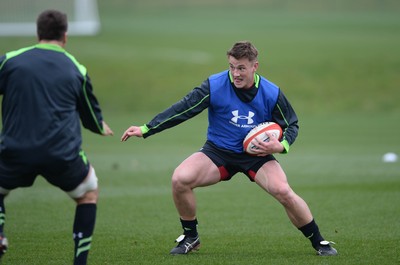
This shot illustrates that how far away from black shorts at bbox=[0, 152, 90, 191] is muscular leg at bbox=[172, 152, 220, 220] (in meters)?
1.72

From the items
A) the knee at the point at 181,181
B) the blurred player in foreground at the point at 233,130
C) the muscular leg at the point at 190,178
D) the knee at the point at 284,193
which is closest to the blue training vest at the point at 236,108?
the blurred player in foreground at the point at 233,130

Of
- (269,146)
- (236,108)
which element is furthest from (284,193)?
(236,108)

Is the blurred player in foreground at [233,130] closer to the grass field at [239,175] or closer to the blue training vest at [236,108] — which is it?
the blue training vest at [236,108]

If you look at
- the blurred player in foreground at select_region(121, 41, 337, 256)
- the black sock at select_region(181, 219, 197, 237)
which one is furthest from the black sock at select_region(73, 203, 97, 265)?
the black sock at select_region(181, 219, 197, 237)

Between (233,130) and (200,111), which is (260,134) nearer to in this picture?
(233,130)

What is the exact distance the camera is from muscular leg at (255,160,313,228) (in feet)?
28.0

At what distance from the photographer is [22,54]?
7004mm

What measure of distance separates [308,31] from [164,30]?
31.0 ft

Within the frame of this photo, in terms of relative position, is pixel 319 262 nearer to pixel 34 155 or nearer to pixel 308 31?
pixel 34 155

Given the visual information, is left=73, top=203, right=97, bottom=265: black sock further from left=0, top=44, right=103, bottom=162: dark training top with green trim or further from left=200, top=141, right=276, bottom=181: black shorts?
left=200, top=141, right=276, bottom=181: black shorts

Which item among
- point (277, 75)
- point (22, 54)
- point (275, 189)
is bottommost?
point (277, 75)

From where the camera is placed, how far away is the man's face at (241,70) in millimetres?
8688

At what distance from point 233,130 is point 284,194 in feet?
3.15

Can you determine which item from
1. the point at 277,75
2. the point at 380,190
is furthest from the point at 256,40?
the point at 380,190
